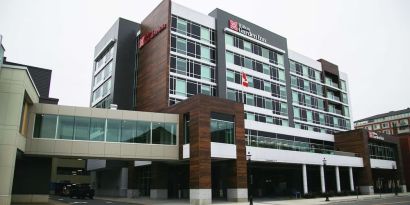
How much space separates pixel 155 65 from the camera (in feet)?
161

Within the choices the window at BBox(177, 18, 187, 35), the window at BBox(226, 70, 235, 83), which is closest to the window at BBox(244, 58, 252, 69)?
the window at BBox(226, 70, 235, 83)

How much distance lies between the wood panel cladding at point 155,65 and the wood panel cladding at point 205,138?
28.3 feet

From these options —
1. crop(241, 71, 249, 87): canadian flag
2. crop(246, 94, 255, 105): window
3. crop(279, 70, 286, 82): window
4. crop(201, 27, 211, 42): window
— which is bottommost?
crop(246, 94, 255, 105): window

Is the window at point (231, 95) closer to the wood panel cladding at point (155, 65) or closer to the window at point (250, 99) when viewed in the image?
the window at point (250, 99)

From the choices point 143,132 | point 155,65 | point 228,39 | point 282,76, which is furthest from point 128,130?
point 282,76

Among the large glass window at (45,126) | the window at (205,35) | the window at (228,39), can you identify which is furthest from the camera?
the window at (228,39)

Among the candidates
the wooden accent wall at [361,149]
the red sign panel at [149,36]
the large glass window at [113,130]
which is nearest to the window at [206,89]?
the red sign panel at [149,36]

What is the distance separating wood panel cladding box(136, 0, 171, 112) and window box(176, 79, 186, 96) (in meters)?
1.66

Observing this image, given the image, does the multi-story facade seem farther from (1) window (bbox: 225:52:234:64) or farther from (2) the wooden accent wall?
(1) window (bbox: 225:52:234:64)

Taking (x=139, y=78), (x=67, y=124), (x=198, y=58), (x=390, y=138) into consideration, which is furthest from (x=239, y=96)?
(x=390, y=138)

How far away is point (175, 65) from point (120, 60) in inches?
480

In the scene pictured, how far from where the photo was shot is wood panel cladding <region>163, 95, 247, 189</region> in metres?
33.6

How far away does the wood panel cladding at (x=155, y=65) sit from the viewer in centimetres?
4622

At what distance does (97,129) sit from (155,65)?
17170 millimetres
